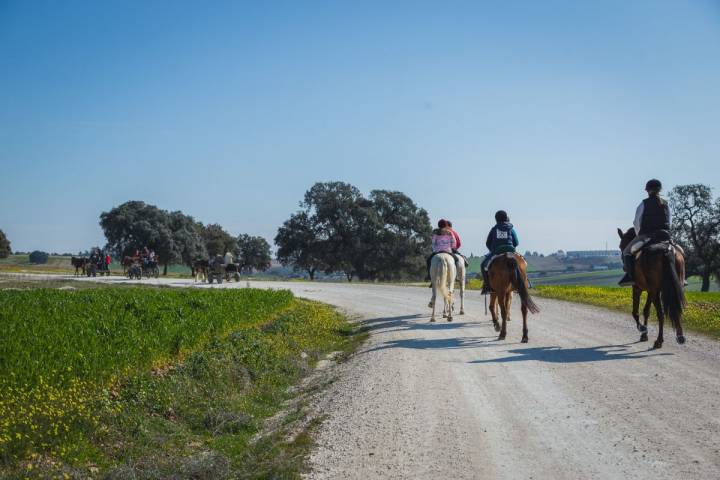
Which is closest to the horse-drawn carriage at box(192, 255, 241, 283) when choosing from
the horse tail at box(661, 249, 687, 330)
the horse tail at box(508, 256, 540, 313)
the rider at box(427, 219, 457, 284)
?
the rider at box(427, 219, 457, 284)

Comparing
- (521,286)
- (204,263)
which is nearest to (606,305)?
(521,286)

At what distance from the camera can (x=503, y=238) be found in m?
14.3

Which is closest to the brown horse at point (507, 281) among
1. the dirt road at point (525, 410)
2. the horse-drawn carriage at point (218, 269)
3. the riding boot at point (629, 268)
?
the dirt road at point (525, 410)

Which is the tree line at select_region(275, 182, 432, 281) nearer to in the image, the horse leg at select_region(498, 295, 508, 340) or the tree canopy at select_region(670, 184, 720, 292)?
the tree canopy at select_region(670, 184, 720, 292)

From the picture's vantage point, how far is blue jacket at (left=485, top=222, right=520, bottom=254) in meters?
14.1

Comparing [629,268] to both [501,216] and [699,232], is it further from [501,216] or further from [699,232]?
[699,232]

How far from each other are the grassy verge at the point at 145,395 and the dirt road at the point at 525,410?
0.95 metres

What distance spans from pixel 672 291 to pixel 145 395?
9.86m

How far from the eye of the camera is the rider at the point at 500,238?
14.2m

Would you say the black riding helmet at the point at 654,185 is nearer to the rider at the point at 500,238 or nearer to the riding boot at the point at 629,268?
the riding boot at the point at 629,268

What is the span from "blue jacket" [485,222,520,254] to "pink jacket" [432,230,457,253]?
273 centimetres

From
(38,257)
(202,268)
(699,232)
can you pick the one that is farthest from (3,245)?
(699,232)

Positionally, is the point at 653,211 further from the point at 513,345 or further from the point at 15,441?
the point at 15,441

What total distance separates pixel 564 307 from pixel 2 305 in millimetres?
17531
